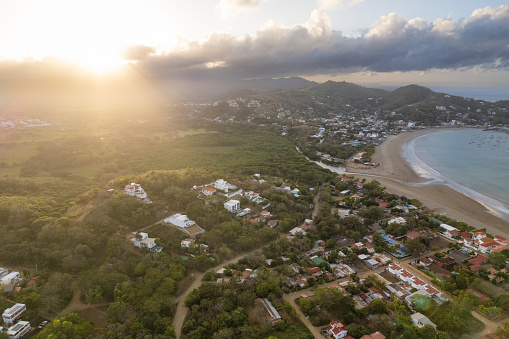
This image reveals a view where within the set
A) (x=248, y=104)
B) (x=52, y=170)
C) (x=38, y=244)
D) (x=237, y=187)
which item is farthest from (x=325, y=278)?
(x=248, y=104)

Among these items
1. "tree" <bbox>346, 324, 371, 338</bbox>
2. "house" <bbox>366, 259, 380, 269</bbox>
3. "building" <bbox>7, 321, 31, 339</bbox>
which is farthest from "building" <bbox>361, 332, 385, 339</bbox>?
"building" <bbox>7, 321, 31, 339</bbox>

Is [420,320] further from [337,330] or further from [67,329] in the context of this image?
[67,329]

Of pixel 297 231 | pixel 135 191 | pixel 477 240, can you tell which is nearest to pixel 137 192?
pixel 135 191

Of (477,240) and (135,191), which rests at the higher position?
(135,191)

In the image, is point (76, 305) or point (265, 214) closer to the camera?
point (76, 305)

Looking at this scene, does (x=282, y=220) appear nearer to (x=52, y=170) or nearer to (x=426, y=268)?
(x=426, y=268)

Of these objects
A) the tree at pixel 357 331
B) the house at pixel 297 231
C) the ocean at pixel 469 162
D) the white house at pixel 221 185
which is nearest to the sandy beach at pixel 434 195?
the ocean at pixel 469 162

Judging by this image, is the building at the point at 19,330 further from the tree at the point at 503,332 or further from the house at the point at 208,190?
the tree at the point at 503,332
